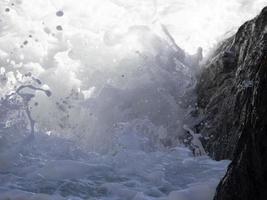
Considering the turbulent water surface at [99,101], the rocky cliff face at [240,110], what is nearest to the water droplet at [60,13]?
the turbulent water surface at [99,101]

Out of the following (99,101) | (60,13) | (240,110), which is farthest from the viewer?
(60,13)

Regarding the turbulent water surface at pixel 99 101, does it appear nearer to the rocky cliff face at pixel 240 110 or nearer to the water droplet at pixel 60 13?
the water droplet at pixel 60 13

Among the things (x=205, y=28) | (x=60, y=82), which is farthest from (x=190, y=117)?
(x=205, y=28)

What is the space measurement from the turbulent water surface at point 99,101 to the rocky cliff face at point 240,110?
1.14 ft

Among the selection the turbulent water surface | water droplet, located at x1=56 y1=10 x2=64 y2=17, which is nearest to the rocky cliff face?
the turbulent water surface

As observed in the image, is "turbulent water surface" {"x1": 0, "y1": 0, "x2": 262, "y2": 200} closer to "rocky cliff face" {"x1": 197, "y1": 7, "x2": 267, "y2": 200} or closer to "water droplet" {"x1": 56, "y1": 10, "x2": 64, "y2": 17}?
"water droplet" {"x1": 56, "y1": 10, "x2": 64, "y2": 17}

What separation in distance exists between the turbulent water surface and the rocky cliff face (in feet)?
1.14

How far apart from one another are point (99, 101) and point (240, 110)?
3.67 meters

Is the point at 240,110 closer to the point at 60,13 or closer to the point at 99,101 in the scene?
the point at 99,101

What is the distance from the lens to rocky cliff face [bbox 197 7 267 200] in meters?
4.05

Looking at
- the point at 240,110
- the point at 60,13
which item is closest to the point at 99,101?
the point at 60,13

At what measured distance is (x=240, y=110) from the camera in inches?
230

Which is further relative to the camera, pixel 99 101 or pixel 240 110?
pixel 99 101

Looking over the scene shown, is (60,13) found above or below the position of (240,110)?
above
